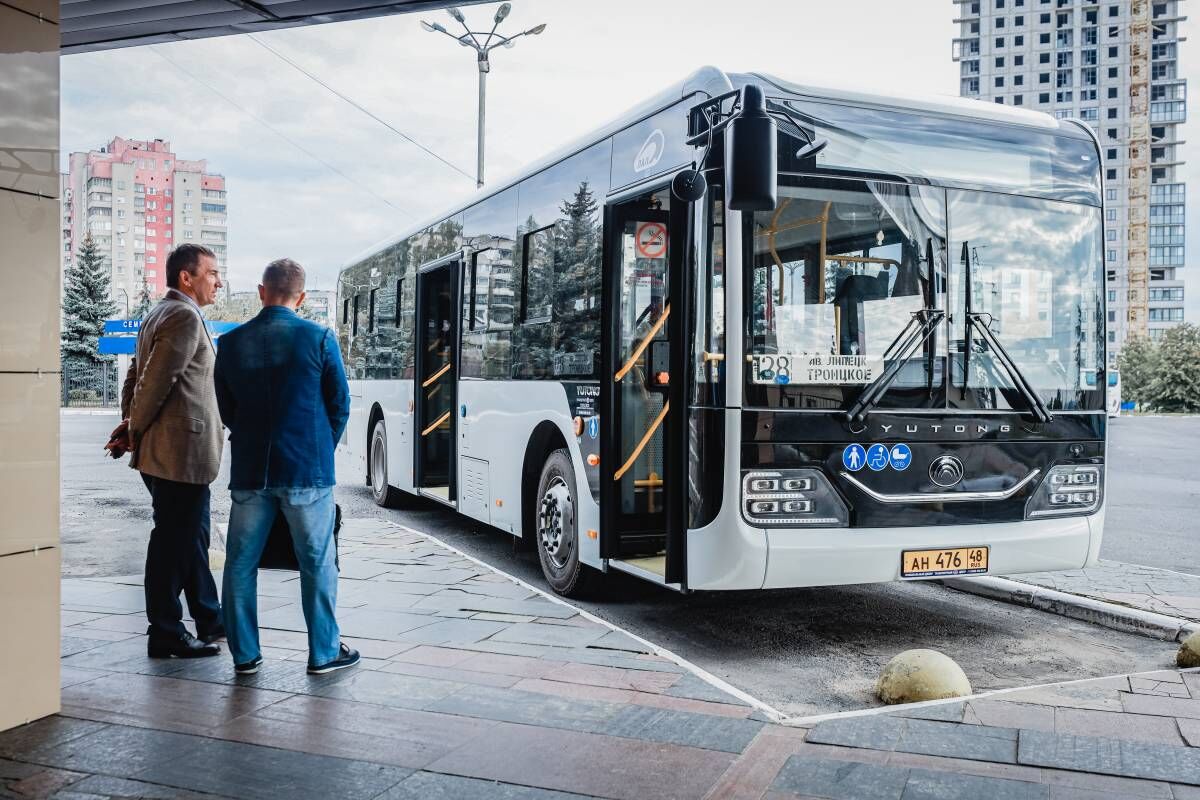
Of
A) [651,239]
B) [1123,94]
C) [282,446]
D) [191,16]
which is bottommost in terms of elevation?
[282,446]

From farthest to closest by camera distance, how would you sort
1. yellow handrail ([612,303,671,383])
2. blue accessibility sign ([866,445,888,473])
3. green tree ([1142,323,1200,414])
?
1. green tree ([1142,323,1200,414])
2. yellow handrail ([612,303,671,383])
3. blue accessibility sign ([866,445,888,473])

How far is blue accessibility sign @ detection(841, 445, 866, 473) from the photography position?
20.2ft

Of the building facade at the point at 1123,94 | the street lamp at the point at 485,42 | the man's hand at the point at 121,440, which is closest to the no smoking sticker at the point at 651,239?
the man's hand at the point at 121,440

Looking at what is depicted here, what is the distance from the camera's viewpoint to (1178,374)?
86938 millimetres

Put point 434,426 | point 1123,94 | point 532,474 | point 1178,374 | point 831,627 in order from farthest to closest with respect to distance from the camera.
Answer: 1. point 1123,94
2. point 1178,374
3. point 434,426
4. point 532,474
5. point 831,627

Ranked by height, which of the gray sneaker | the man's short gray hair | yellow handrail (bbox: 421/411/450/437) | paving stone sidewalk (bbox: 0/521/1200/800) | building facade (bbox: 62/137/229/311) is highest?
building facade (bbox: 62/137/229/311)

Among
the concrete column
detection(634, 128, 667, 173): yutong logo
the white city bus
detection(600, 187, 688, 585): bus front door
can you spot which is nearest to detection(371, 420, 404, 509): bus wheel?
the white city bus

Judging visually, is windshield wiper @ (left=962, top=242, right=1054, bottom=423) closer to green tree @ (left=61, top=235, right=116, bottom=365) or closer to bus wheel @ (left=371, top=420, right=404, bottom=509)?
bus wheel @ (left=371, top=420, right=404, bottom=509)

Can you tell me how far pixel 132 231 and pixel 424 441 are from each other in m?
121

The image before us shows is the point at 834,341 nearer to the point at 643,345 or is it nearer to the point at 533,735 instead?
the point at 643,345

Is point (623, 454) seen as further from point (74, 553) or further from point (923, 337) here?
point (74, 553)

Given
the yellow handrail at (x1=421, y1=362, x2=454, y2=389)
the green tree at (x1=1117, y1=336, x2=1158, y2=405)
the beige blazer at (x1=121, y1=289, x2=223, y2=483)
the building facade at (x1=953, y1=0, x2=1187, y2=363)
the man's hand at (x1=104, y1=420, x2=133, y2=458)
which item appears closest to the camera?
the beige blazer at (x1=121, y1=289, x2=223, y2=483)

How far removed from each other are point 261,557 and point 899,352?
360 centimetres

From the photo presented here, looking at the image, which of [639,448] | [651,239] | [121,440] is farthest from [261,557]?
[651,239]
